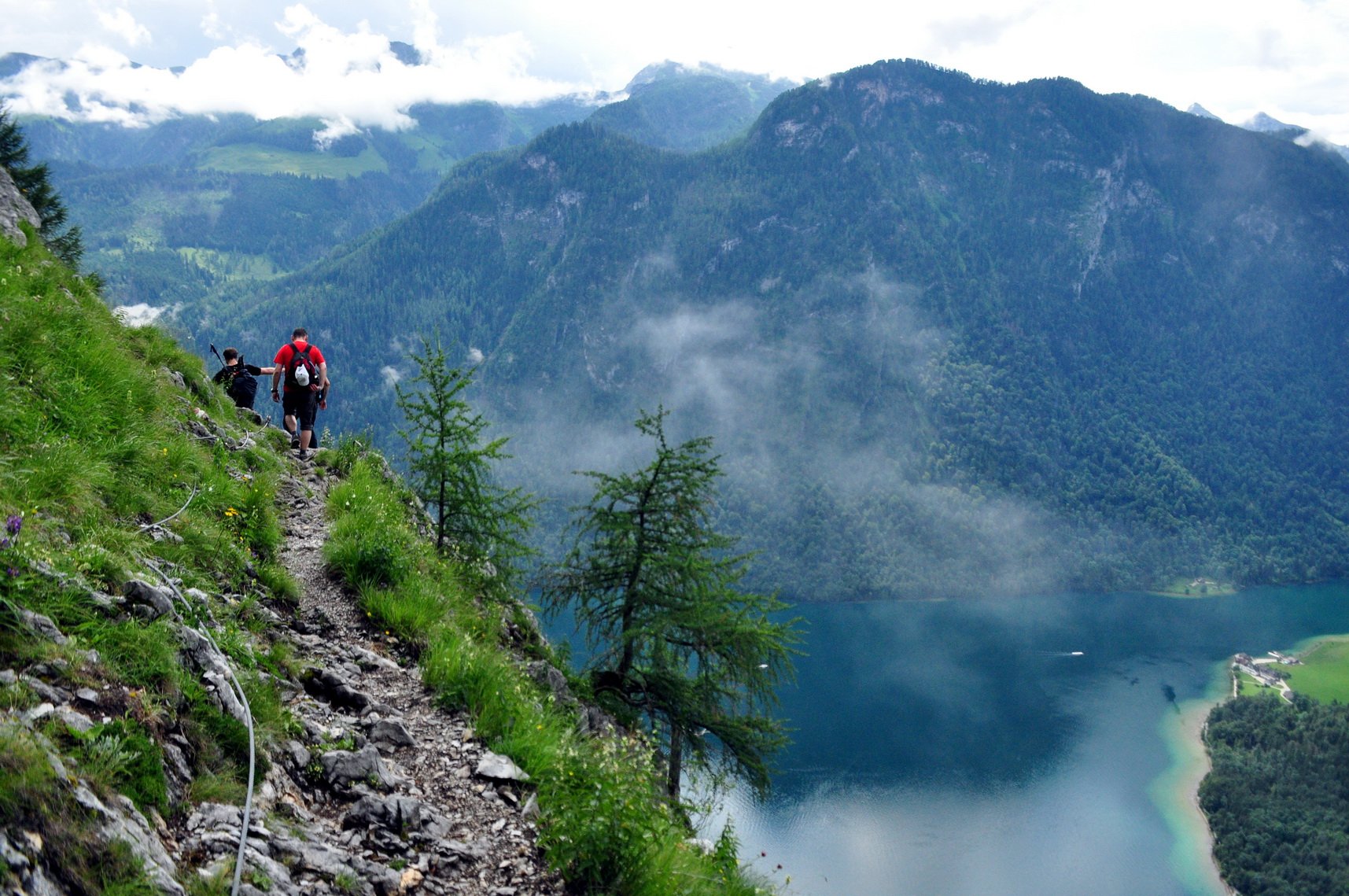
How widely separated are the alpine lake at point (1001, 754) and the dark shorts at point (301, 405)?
83.8ft

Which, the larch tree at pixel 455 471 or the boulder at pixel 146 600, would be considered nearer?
the boulder at pixel 146 600

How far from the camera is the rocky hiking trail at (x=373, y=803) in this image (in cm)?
427

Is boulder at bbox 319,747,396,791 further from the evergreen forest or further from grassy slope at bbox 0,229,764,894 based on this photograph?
the evergreen forest

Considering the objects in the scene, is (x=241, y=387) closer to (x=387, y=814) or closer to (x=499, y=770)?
(x=499, y=770)

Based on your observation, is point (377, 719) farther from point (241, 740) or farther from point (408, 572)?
point (408, 572)

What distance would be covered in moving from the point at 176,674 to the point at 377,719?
1.95 m

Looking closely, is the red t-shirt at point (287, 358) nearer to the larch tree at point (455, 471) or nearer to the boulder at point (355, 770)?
the larch tree at point (455, 471)

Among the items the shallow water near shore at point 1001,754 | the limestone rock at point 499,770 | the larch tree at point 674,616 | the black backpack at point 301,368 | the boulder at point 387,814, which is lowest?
the shallow water near shore at point 1001,754

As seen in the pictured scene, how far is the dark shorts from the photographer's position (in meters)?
13.3

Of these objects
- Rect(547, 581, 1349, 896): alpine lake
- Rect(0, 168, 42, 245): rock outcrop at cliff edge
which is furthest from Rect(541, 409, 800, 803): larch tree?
Rect(547, 581, 1349, 896): alpine lake

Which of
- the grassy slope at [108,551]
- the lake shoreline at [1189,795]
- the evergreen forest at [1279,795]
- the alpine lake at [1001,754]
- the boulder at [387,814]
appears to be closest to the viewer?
the grassy slope at [108,551]

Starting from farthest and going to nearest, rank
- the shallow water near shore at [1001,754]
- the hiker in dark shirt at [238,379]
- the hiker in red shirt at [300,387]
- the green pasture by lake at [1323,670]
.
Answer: the green pasture by lake at [1323,670] < the shallow water near shore at [1001,754] < the hiker in dark shirt at [238,379] < the hiker in red shirt at [300,387]

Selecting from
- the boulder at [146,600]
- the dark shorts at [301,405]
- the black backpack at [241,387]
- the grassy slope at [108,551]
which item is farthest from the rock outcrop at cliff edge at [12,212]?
the boulder at [146,600]

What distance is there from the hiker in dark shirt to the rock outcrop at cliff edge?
329cm
